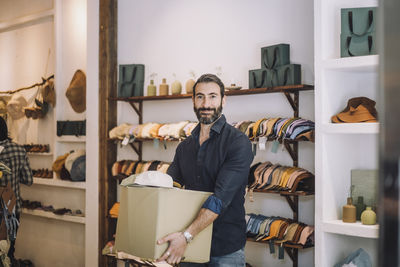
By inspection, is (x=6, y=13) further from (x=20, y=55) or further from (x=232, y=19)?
(x=232, y=19)

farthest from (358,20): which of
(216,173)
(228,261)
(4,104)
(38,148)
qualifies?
(4,104)

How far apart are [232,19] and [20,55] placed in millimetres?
3868

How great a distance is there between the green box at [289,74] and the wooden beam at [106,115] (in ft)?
7.26

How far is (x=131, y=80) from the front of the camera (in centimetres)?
537

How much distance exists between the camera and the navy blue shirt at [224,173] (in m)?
2.56

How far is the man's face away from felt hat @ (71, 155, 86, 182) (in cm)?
328

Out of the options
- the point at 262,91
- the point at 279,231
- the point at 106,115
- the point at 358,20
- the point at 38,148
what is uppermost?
the point at 358,20

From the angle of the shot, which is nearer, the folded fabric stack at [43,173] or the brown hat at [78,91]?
the brown hat at [78,91]

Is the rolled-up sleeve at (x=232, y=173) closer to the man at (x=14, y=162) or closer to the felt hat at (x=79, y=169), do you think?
the man at (x=14, y=162)

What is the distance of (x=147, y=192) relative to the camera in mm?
2311

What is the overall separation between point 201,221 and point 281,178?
5.65 ft

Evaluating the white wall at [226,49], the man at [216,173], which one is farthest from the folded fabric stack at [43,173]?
the man at [216,173]

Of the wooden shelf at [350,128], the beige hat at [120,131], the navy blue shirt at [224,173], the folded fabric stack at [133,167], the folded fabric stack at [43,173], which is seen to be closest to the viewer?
the navy blue shirt at [224,173]

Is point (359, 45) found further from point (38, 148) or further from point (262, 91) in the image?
point (38, 148)
